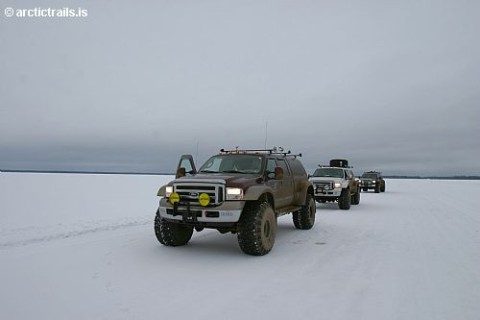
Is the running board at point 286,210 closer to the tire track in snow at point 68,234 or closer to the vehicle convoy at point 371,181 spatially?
the tire track in snow at point 68,234

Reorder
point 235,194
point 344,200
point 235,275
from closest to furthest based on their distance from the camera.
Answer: point 235,275, point 235,194, point 344,200

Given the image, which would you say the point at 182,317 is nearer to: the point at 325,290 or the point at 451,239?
the point at 325,290

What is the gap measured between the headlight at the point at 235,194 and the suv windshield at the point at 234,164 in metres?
1.18

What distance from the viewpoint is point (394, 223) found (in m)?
10.8

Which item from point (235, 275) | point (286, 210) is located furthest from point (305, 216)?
point (235, 275)

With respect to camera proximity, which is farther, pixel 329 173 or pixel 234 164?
pixel 329 173

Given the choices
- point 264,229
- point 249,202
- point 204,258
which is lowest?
point 204,258

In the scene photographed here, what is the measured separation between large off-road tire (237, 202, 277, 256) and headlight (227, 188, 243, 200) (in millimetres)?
334

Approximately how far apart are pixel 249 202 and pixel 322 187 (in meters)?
8.45

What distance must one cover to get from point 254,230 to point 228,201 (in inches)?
25.8

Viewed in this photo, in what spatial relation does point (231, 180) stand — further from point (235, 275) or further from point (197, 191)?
point (235, 275)

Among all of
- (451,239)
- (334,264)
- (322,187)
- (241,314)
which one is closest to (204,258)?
(334,264)

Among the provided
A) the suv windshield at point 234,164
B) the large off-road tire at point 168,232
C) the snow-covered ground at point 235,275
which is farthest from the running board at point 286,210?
the large off-road tire at point 168,232

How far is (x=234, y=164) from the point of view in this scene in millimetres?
8008
